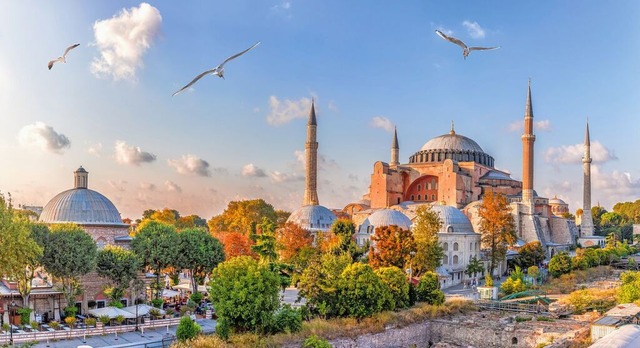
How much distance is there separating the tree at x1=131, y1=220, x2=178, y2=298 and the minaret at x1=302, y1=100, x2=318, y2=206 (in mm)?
22695

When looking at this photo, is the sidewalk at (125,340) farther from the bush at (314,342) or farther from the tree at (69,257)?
the bush at (314,342)

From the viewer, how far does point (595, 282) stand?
32156 millimetres

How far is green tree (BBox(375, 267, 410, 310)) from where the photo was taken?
20.8 m

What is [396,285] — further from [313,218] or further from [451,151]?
[451,151]

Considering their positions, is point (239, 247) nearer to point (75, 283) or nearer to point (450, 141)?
point (75, 283)

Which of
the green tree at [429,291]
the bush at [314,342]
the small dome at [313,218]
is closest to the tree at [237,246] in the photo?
the small dome at [313,218]

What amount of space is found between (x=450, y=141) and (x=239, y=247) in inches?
1006

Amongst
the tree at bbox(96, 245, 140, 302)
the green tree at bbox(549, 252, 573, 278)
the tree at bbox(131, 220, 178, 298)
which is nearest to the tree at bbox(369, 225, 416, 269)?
the tree at bbox(131, 220, 178, 298)

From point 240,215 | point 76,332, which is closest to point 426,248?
point 76,332

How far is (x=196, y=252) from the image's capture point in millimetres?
23500

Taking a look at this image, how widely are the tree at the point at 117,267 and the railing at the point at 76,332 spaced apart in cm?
250

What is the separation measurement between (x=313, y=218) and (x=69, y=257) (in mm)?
22751

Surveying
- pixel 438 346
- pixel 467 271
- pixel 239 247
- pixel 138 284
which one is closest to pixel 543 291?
pixel 467 271

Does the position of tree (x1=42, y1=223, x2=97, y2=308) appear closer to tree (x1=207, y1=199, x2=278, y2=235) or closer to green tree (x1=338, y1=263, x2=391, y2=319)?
green tree (x1=338, y1=263, x2=391, y2=319)
